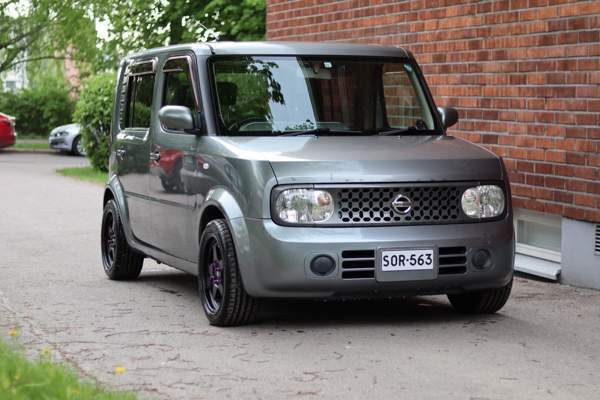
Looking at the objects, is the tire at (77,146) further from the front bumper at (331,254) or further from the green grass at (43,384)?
the green grass at (43,384)

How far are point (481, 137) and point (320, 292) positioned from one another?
4459mm

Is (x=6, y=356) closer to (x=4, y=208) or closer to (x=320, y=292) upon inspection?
(x=320, y=292)

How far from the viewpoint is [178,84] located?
9617 millimetres

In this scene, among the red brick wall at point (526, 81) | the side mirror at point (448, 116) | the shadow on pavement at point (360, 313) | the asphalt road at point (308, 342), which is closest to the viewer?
the asphalt road at point (308, 342)

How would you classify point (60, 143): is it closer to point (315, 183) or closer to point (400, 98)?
point (400, 98)

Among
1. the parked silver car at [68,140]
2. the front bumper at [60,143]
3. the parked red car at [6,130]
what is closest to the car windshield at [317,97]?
the parked red car at [6,130]

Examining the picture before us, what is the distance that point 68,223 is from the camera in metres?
16.0

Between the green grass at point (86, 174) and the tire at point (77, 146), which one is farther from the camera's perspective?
the tire at point (77, 146)

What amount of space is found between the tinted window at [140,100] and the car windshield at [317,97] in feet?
4.17

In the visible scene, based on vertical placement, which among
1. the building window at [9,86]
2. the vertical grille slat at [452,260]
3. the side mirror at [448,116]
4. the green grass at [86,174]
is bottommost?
the green grass at [86,174]

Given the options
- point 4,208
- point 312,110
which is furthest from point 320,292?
point 4,208

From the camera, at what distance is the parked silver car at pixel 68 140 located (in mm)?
35659

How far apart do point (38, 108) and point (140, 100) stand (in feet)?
115

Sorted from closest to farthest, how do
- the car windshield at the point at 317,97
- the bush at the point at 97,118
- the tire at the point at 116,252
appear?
the car windshield at the point at 317,97 → the tire at the point at 116,252 → the bush at the point at 97,118
